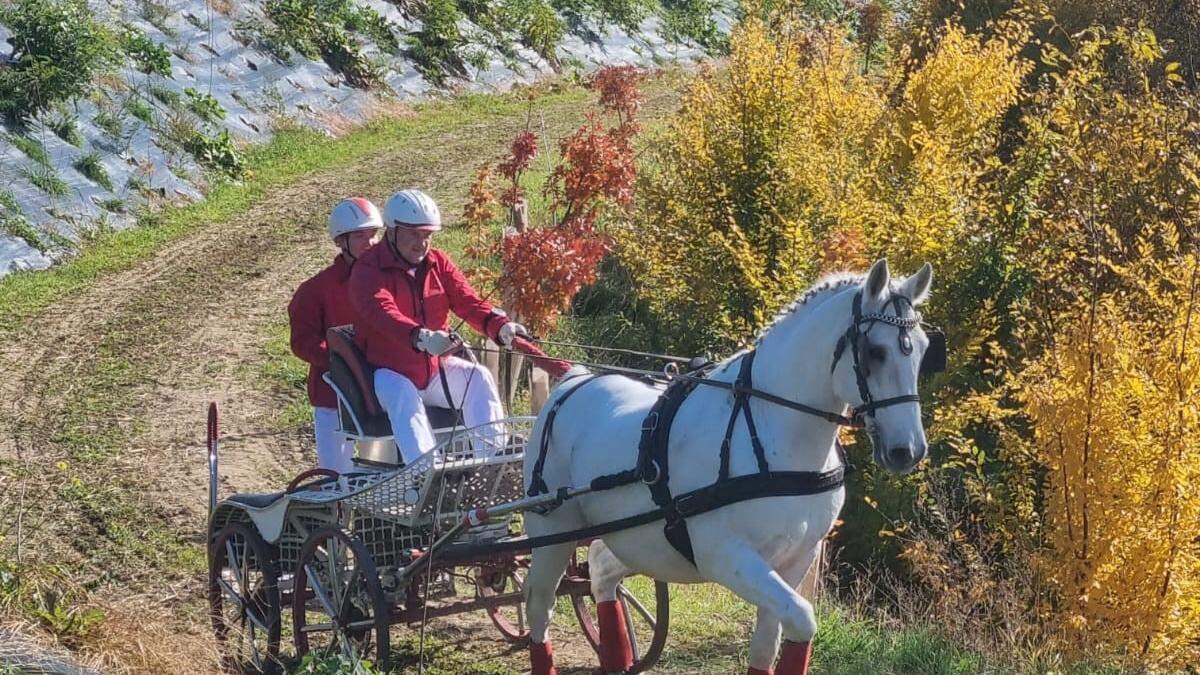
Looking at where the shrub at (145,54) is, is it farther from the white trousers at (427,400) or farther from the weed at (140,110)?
the white trousers at (427,400)

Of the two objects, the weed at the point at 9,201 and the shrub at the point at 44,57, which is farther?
the shrub at the point at 44,57

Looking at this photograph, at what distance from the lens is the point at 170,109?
790 inches

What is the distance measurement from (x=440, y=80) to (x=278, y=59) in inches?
152

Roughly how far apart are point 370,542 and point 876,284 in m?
3.08

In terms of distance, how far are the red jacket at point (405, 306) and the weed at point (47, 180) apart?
1093 centimetres

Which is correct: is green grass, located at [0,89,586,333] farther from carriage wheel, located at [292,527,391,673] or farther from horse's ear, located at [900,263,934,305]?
horse's ear, located at [900,263,934,305]

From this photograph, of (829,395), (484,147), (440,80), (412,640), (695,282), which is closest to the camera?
(829,395)

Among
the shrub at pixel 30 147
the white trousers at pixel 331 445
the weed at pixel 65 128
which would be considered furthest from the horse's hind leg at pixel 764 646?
the weed at pixel 65 128

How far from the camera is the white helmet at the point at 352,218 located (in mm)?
8430

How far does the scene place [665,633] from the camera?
7.46 metres

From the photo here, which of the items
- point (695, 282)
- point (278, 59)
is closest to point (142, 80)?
point (278, 59)

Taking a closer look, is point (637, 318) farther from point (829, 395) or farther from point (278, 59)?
point (829, 395)

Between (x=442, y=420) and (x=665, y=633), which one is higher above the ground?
(x=442, y=420)

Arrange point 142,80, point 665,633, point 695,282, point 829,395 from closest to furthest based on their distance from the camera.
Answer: point 829,395, point 665,633, point 695,282, point 142,80
